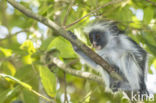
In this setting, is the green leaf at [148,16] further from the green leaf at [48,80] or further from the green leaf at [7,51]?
the green leaf at [7,51]

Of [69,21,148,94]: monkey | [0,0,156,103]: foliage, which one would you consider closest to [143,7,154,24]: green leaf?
[0,0,156,103]: foliage

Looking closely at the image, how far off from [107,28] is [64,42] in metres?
1.18

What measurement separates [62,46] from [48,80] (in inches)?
23.4

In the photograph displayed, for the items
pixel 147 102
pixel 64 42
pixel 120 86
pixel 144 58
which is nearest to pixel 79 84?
pixel 120 86

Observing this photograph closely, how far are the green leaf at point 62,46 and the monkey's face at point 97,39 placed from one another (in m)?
0.59

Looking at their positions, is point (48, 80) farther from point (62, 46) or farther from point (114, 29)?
point (114, 29)

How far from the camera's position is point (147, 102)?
2.44m

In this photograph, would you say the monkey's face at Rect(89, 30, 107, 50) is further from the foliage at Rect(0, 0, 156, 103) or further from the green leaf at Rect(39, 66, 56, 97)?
the green leaf at Rect(39, 66, 56, 97)

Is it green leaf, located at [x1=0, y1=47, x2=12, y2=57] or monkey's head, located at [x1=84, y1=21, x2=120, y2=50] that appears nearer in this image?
green leaf, located at [x1=0, y1=47, x2=12, y2=57]

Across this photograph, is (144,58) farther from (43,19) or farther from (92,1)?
(43,19)

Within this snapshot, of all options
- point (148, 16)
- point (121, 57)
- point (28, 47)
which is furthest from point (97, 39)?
point (28, 47)

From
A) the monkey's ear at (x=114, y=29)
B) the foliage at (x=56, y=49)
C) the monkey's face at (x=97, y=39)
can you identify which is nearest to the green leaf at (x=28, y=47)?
the foliage at (x=56, y=49)

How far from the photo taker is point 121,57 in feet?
11.4

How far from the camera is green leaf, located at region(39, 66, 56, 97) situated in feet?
7.71
